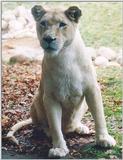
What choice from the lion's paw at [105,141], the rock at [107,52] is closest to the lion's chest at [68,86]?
the lion's paw at [105,141]

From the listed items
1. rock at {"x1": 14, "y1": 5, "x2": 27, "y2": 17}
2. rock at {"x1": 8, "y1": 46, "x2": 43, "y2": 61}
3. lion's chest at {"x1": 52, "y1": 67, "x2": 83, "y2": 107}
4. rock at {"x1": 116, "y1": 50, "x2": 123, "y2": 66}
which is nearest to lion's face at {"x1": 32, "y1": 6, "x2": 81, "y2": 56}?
lion's chest at {"x1": 52, "y1": 67, "x2": 83, "y2": 107}

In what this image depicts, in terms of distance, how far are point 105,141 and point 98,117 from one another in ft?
0.47

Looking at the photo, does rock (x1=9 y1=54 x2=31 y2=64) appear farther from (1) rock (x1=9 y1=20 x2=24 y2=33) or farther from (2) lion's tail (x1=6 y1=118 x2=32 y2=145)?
(2) lion's tail (x1=6 y1=118 x2=32 y2=145)

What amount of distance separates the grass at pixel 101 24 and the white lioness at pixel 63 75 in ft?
2.04

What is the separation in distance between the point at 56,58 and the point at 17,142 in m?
0.59

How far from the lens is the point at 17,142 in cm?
323

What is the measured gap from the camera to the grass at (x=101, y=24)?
3611 millimetres

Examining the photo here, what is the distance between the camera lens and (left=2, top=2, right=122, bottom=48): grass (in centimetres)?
361

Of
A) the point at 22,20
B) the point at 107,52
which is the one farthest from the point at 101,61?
the point at 22,20

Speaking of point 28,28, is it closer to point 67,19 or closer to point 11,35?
point 11,35

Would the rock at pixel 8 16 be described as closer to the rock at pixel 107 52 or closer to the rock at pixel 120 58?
the rock at pixel 107 52

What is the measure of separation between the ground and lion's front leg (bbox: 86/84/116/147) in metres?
0.05

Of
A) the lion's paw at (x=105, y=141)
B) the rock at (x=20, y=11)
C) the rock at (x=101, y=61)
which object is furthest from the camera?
the rock at (x=101, y=61)

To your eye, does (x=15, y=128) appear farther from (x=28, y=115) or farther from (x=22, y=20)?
(x=22, y=20)
